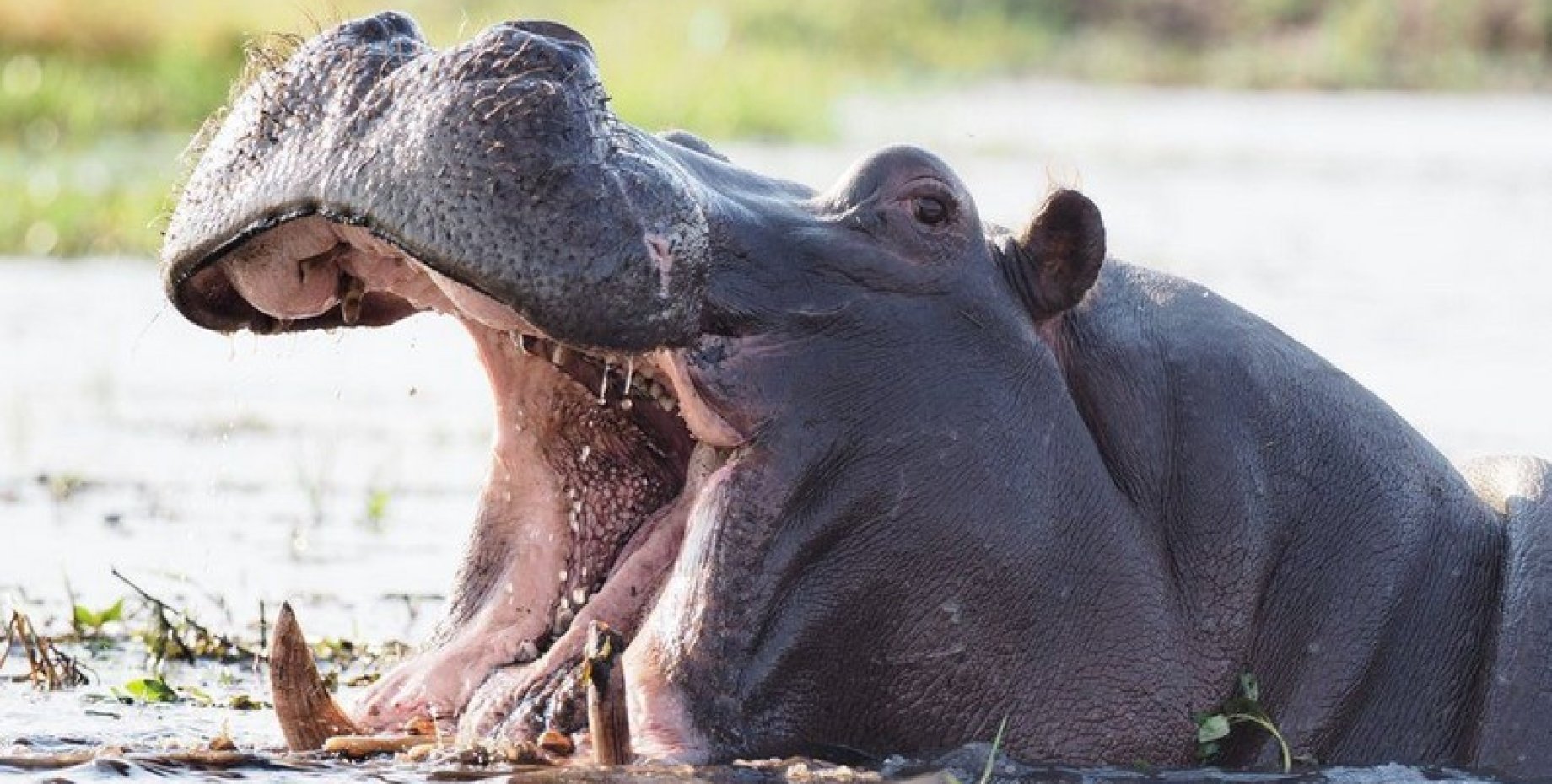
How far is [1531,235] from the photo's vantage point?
58.5 ft

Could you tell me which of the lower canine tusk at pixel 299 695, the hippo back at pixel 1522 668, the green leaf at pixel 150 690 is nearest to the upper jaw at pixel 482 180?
the lower canine tusk at pixel 299 695

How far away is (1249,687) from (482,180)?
1.45m

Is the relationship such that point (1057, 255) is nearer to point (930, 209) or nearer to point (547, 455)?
point (930, 209)

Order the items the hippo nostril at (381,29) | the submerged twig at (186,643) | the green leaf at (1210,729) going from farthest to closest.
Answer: the submerged twig at (186,643)
the green leaf at (1210,729)
the hippo nostril at (381,29)

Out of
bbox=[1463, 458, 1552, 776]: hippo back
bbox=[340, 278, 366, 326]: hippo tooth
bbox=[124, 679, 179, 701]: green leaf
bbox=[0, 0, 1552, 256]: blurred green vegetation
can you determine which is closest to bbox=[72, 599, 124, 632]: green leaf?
bbox=[124, 679, 179, 701]: green leaf

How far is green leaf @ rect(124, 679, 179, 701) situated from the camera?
17.8 feet

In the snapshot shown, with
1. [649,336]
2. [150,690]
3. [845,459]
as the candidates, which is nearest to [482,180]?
[649,336]

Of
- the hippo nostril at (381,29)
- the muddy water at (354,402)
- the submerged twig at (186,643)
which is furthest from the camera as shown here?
the muddy water at (354,402)

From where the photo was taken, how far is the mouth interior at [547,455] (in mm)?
4258

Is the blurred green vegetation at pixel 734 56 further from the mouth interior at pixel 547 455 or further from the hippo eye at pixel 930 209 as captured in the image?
the hippo eye at pixel 930 209

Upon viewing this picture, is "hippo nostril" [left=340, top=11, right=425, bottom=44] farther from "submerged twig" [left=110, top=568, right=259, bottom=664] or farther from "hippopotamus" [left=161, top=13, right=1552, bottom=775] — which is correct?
"submerged twig" [left=110, top=568, right=259, bottom=664]

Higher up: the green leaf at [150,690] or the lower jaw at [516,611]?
the lower jaw at [516,611]

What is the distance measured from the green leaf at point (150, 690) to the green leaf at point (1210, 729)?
6.96ft

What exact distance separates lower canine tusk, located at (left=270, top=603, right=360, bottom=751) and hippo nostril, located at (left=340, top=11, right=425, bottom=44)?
0.85m
